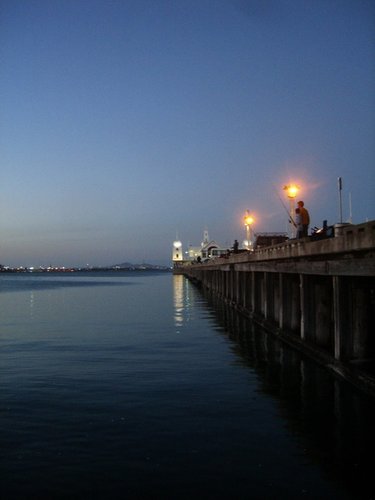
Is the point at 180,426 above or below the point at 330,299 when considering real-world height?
below

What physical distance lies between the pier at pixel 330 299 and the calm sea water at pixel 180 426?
819 mm

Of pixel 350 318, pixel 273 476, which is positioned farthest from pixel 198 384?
pixel 273 476

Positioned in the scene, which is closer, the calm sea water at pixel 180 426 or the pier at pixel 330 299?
the calm sea water at pixel 180 426

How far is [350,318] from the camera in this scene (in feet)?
52.4

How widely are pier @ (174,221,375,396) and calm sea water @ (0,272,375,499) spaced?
0.82m

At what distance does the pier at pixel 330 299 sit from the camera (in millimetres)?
14484

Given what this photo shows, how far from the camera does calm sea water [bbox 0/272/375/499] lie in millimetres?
9344

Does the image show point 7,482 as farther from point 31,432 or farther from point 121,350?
point 121,350

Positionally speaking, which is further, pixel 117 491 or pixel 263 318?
pixel 263 318

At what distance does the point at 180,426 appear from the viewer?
497 inches

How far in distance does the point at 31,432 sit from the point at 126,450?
253cm

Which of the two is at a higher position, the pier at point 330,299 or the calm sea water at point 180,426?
the pier at point 330,299

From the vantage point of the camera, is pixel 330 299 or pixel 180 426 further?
pixel 330 299

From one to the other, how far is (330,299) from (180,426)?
368 inches
